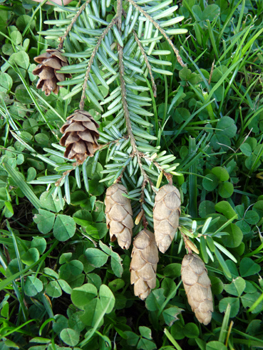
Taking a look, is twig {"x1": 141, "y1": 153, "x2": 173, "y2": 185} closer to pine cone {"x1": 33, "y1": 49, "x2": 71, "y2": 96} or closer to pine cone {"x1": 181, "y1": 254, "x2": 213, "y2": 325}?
pine cone {"x1": 181, "y1": 254, "x2": 213, "y2": 325}

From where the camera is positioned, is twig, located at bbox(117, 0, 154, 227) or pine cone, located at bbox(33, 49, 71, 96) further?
twig, located at bbox(117, 0, 154, 227)

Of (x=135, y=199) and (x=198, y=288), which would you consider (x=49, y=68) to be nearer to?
(x=135, y=199)

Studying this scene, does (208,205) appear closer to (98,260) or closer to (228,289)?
(228,289)

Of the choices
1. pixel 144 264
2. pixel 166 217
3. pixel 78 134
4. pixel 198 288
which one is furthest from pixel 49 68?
pixel 198 288

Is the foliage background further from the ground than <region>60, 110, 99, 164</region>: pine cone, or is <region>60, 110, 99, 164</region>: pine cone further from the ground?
<region>60, 110, 99, 164</region>: pine cone

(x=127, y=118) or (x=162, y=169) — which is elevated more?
(x=127, y=118)

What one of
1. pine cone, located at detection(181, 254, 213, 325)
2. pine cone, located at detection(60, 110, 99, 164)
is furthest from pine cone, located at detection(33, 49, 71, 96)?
pine cone, located at detection(181, 254, 213, 325)
